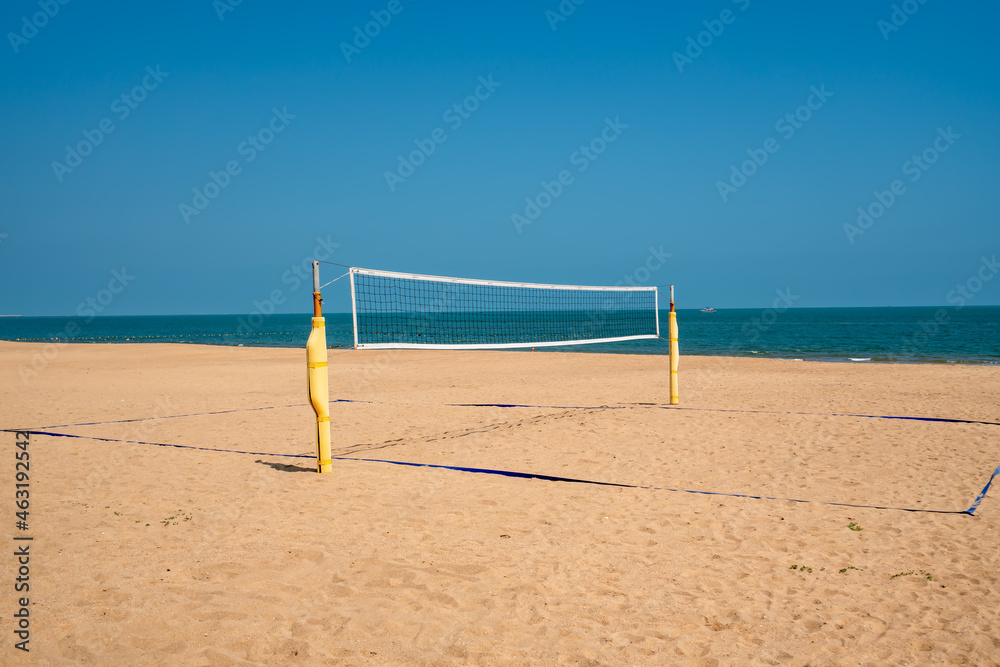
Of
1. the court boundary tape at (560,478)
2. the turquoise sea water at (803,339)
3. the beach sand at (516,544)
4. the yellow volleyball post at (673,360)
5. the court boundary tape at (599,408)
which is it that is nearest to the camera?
the beach sand at (516,544)

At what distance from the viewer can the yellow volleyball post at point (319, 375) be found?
5.82 m

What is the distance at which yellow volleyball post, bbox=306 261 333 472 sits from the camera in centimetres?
582

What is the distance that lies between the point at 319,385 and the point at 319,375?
0.32 ft

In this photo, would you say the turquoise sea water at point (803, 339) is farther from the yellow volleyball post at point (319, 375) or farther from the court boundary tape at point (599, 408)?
the yellow volleyball post at point (319, 375)

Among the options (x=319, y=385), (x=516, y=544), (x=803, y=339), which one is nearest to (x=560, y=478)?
(x=516, y=544)

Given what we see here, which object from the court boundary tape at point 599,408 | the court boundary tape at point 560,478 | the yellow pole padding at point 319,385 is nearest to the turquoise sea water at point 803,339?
the court boundary tape at point 599,408

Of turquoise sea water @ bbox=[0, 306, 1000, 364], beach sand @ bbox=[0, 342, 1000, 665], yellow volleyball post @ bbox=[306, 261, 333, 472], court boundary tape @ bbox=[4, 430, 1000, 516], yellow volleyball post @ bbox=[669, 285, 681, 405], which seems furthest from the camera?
turquoise sea water @ bbox=[0, 306, 1000, 364]

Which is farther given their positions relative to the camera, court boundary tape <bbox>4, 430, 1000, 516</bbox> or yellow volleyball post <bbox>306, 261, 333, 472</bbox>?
yellow volleyball post <bbox>306, 261, 333, 472</bbox>

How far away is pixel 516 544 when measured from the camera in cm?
412

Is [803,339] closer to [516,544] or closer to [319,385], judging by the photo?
[319,385]

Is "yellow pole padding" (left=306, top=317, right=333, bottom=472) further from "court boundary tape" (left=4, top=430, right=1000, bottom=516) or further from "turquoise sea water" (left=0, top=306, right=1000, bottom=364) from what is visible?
"turquoise sea water" (left=0, top=306, right=1000, bottom=364)

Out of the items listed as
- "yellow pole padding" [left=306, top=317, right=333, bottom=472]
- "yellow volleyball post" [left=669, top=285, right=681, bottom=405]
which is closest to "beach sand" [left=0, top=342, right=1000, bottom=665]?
"yellow pole padding" [left=306, top=317, right=333, bottom=472]

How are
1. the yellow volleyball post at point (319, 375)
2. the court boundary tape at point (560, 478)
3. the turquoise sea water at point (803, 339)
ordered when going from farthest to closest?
the turquoise sea water at point (803, 339) < the yellow volleyball post at point (319, 375) < the court boundary tape at point (560, 478)

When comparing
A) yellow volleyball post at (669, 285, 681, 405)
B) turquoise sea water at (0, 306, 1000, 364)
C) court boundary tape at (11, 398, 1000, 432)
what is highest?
yellow volleyball post at (669, 285, 681, 405)
